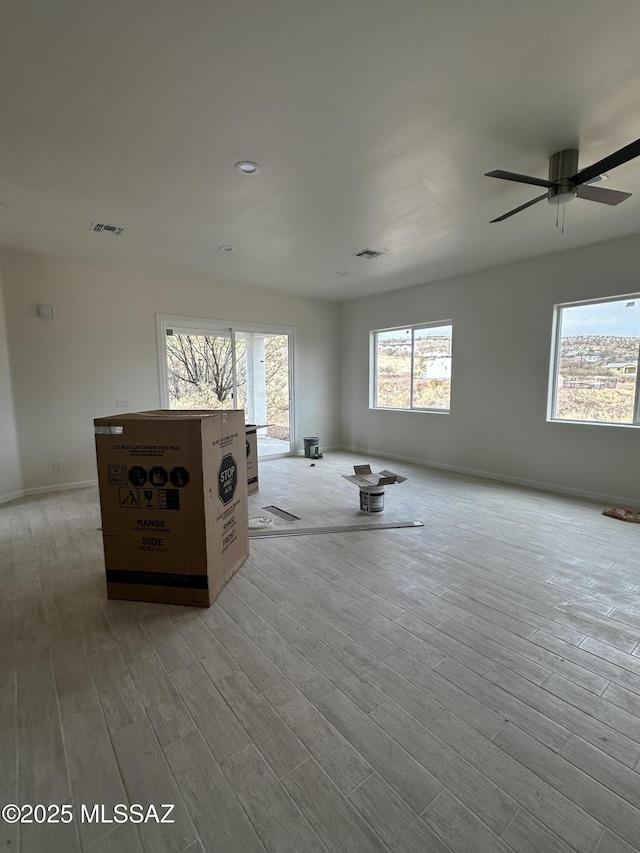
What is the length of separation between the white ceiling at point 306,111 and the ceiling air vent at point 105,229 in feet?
0.29

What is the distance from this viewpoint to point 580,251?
4301mm

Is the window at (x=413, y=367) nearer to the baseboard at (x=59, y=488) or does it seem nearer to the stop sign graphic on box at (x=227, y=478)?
the stop sign graphic on box at (x=227, y=478)

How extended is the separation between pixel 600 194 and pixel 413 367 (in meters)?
3.90

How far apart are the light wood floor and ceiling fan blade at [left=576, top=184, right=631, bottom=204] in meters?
2.46

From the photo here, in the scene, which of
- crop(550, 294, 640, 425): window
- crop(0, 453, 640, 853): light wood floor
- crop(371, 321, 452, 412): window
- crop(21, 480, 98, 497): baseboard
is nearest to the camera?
crop(0, 453, 640, 853): light wood floor

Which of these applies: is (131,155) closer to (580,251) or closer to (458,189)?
(458,189)

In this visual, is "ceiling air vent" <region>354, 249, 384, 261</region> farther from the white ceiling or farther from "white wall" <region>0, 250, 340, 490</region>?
"white wall" <region>0, 250, 340, 490</region>

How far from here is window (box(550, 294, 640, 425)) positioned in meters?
4.09

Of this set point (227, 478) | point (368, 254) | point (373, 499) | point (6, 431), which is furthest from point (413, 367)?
point (6, 431)

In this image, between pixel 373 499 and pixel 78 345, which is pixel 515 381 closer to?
pixel 373 499

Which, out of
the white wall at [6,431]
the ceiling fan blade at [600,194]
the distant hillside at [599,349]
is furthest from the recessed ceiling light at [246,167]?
the distant hillside at [599,349]

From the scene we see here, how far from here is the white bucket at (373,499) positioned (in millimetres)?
3938

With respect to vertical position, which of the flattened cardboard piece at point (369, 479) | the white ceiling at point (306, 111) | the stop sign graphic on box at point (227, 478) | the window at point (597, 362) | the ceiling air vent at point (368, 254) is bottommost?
the flattened cardboard piece at point (369, 479)

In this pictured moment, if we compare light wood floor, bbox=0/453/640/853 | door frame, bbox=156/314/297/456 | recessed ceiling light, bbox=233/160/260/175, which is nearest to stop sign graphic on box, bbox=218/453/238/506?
light wood floor, bbox=0/453/640/853
